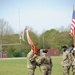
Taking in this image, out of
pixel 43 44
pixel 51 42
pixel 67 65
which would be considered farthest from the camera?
pixel 51 42

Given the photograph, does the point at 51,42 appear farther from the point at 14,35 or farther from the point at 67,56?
the point at 67,56

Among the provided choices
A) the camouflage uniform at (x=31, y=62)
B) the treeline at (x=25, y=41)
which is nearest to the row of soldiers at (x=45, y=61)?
the camouflage uniform at (x=31, y=62)

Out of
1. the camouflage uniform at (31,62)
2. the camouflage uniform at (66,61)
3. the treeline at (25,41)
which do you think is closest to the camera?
the camouflage uniform at (31,62)

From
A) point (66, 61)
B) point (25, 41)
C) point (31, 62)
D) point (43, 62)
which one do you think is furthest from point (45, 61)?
point (25, 41)

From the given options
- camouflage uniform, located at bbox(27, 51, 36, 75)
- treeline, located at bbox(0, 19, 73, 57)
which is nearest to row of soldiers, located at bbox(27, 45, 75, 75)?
camouflage uniform, located at bbox(27, 51, 36, 75)

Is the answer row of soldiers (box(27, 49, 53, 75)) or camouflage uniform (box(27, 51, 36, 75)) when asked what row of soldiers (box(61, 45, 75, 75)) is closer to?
row of soldiers (box(27, 49, 53, 75))

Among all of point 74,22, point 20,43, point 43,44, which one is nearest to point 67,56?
point 74,22

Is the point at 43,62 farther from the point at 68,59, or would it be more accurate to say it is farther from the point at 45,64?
the point at 68,59

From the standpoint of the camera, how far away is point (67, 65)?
17.5 metres

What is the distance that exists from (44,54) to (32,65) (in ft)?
3.93

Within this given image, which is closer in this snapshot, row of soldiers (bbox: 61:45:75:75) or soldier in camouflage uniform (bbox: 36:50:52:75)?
soldier in camouflage uniform (bbox: 36:50:52:75)

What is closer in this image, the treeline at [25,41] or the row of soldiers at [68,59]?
the row of soldiers at [68,59]

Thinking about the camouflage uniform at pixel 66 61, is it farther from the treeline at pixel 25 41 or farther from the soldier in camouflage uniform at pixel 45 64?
the treeline at pixel 25 41

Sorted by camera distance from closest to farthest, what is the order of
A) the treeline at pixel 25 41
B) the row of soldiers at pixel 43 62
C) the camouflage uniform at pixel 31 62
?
the row of soldiers at pixel 43 62
the camouflage uniform at pixel 31 62
the treeline at pixel 25 41
